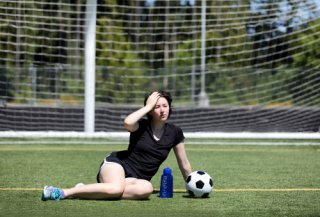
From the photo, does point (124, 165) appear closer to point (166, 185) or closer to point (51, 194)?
point (166, 185)

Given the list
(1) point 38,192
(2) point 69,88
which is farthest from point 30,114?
(1) point 38,192

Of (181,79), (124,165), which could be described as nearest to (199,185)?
(124,165)

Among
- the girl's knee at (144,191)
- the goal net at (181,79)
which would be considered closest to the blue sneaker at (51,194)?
the girl's knee at (144,191)

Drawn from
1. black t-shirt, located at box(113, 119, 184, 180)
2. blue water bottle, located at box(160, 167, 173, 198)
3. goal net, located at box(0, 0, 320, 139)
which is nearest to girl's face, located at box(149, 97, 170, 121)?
black t-shirt, located at box(113, 119, 184, 180)

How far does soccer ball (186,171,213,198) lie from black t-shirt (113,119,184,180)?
32 centimetres

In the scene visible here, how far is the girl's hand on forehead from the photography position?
6392 mm

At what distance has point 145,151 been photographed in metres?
6.55

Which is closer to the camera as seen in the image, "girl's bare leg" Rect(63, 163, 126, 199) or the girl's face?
"girl's bare leg" Rect(63, 163, 126, 199)

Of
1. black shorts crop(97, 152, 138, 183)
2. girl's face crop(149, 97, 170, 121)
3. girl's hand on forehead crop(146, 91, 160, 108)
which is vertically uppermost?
girl's hand on forehead crop(146, 91, 160, 108)

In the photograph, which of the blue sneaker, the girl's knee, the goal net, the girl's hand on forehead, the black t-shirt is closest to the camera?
the blue sneaker

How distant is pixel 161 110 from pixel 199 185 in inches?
28.9

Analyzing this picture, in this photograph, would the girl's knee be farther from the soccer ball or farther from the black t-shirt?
the soccer ball

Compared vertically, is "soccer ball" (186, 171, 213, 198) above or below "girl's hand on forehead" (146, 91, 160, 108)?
below

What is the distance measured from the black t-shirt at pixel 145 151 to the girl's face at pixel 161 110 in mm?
181
